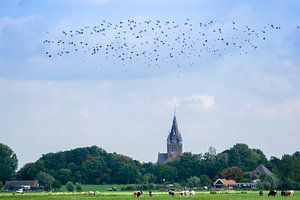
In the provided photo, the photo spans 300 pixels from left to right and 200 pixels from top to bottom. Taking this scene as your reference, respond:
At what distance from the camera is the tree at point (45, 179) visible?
16177 cm

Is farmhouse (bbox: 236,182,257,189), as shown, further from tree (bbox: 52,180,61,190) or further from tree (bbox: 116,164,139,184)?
tree (bbox: 52,180,61,190)

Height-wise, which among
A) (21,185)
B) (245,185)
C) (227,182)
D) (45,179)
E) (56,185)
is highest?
Answer: (45,179)

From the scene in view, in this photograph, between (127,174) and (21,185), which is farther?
(127,174)

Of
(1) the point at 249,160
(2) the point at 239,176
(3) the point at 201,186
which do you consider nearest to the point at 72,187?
(3) the point at 201,186

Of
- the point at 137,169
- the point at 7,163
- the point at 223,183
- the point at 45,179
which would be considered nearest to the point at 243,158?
the point at 137,169

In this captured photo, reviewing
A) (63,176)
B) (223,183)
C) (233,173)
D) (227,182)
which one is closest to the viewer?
(223,183)

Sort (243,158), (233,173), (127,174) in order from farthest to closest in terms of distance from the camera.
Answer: (243,158) → (127,174) → (233,173)

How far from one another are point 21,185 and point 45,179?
516cm

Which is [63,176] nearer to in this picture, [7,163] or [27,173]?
[27,173]

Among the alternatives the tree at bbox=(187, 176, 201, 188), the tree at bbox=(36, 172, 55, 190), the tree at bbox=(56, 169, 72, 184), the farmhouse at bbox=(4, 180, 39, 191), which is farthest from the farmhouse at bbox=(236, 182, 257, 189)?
the farmhouse at bbox=(4, 180, 39, 191)

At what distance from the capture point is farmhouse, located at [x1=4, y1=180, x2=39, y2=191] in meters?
162

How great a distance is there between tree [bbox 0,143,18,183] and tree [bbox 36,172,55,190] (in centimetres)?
1351

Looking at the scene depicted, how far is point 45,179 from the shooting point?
16450cm

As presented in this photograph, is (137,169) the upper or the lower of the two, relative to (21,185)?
upper
